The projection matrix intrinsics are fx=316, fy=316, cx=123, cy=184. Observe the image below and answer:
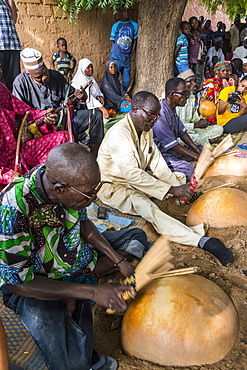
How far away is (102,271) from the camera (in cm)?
244

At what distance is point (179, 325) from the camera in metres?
1.86

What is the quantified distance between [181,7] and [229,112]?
247cm

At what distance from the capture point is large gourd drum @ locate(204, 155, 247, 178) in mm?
4129

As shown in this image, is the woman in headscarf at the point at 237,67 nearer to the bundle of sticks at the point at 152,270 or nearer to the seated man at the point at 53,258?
the bundle of sticks at the point at 152,270

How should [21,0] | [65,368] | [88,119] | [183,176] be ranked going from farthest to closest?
[21,0] → [88,119] → [183,176] → [65,368]

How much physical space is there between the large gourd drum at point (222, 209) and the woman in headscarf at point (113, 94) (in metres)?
4.47

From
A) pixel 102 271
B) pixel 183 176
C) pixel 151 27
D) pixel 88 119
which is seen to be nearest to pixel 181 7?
pixel 151 27

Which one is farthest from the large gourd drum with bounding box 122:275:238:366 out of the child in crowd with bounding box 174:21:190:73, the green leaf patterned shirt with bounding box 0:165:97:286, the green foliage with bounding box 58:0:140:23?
the child in crowd with bounding box 174:21:190:73

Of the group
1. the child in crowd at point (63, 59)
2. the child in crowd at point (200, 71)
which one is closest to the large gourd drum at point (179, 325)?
the child in crowd at point (63, 59)

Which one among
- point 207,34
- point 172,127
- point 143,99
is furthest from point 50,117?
point 207,34

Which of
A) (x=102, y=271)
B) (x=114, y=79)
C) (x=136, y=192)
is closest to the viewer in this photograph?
(x=102, y=271)

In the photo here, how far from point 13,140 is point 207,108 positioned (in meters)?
4.35

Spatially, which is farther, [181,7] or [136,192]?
[181,7]

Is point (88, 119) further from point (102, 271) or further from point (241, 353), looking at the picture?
point (241, 353)
